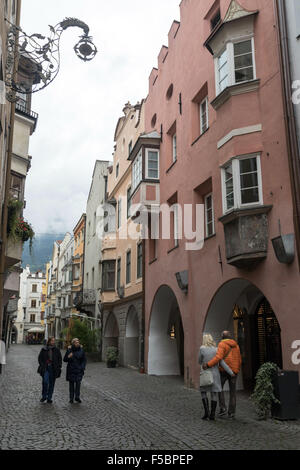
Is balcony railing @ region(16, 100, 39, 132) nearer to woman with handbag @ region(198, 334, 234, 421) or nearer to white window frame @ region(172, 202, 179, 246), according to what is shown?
white window frame @ region(172, 202, 179, 246)

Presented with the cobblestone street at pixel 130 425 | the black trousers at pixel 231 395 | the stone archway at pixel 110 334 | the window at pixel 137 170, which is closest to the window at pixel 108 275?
the stone archway at pixel 110 334

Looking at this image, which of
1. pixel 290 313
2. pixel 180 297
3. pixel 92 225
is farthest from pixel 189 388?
pixel 92 225

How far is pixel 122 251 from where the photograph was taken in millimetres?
27703

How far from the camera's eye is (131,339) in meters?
25.0

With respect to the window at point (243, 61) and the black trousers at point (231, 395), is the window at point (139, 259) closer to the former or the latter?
the window at point (243, 61)

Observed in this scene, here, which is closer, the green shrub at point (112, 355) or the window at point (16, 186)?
the window at point (16, 186)

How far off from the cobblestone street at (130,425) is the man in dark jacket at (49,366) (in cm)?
43

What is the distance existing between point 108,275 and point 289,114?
802 inches

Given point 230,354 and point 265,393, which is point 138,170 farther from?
point 265,393

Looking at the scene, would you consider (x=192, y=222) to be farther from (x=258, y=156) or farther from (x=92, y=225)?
(x=92, y=225)

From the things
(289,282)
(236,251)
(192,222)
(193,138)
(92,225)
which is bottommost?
(289,282)

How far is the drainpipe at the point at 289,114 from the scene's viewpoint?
10.1 metres

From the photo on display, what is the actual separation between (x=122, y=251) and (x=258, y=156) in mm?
16707

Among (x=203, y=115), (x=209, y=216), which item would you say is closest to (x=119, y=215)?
(x=203, y=115)
